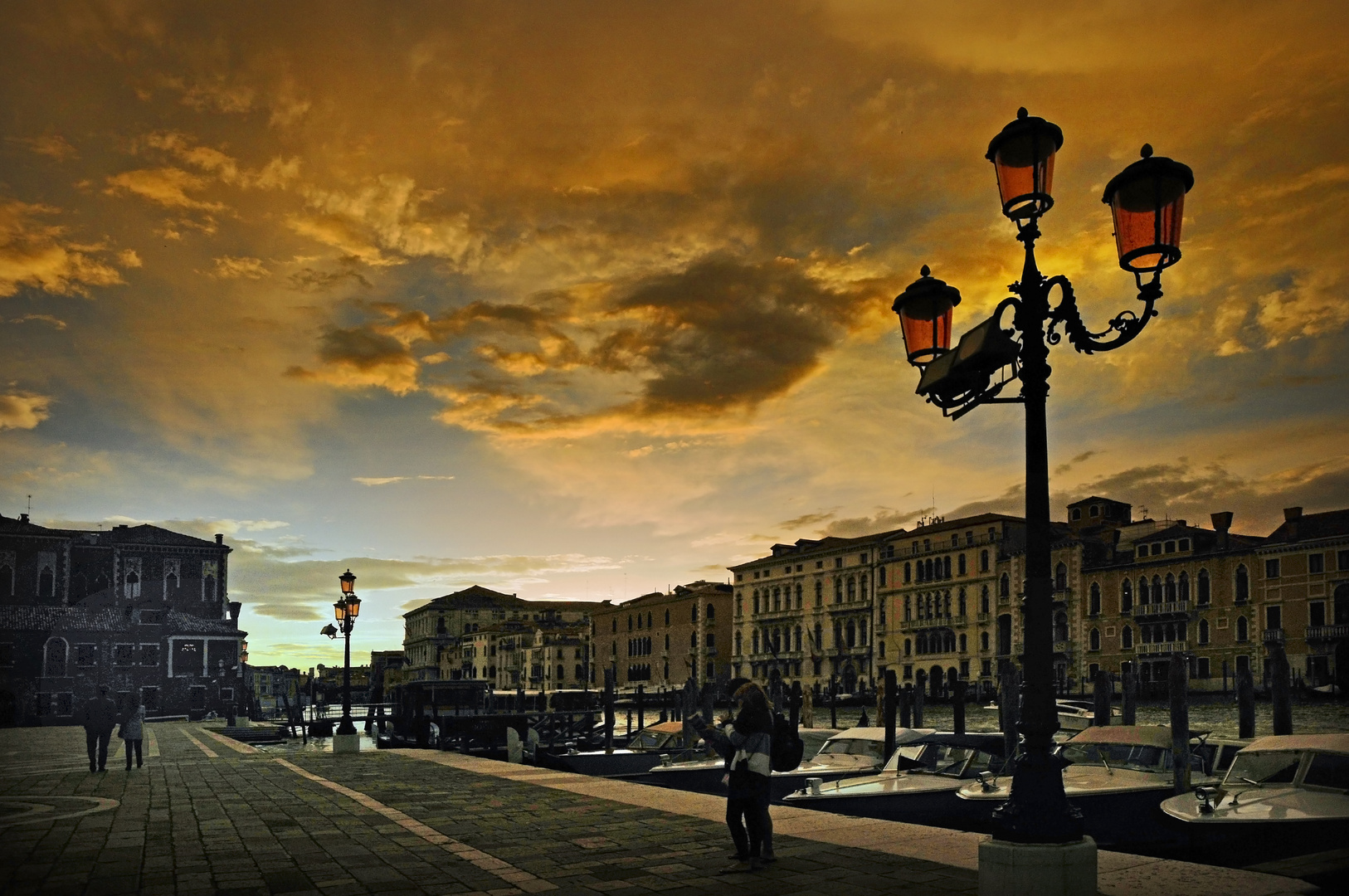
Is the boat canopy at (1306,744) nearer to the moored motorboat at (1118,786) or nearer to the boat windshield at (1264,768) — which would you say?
the boat windshield at (1264,768)

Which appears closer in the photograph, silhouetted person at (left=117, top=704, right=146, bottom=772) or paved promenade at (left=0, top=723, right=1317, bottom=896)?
paved promenade at (left=0, top=723, right=1317, bottom=896)

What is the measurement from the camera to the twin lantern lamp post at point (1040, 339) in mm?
6656

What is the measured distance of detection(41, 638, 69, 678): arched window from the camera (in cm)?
6906

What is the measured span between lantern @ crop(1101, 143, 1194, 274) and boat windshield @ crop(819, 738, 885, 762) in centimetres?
1688

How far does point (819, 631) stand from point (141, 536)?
55.7 metres

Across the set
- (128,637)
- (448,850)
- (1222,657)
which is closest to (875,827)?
(448,850)

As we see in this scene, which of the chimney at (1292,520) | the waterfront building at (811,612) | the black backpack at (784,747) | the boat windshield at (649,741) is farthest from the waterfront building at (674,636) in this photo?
the black backpack at (784,747)

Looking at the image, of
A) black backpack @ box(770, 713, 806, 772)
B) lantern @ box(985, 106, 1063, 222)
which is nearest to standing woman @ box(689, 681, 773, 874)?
black backpack @ box(770, 713, 806, 772)

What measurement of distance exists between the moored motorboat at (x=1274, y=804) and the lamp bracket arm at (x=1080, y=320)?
7.57 meters

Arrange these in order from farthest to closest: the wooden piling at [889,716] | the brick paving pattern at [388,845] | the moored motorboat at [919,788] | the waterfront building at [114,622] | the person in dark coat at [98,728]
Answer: the waterfront building at [114,622]
the wooden piling at [889,716]
the person in dark coat at [98,728]
the moored motorboat at [919,788]
the brick paving pattern at [388,845]

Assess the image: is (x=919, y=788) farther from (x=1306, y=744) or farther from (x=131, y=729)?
(x=131, y=729)

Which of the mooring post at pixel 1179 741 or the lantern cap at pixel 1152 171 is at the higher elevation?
the lantern cap at pixel 1152 171

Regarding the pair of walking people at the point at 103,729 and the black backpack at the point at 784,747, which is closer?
the black backpack at the point at 784,747

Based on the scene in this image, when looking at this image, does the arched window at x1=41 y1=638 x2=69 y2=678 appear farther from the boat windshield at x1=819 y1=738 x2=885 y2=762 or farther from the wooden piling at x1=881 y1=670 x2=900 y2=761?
the boat windshield at x1=819 y1=738 x2=885 y2=762
